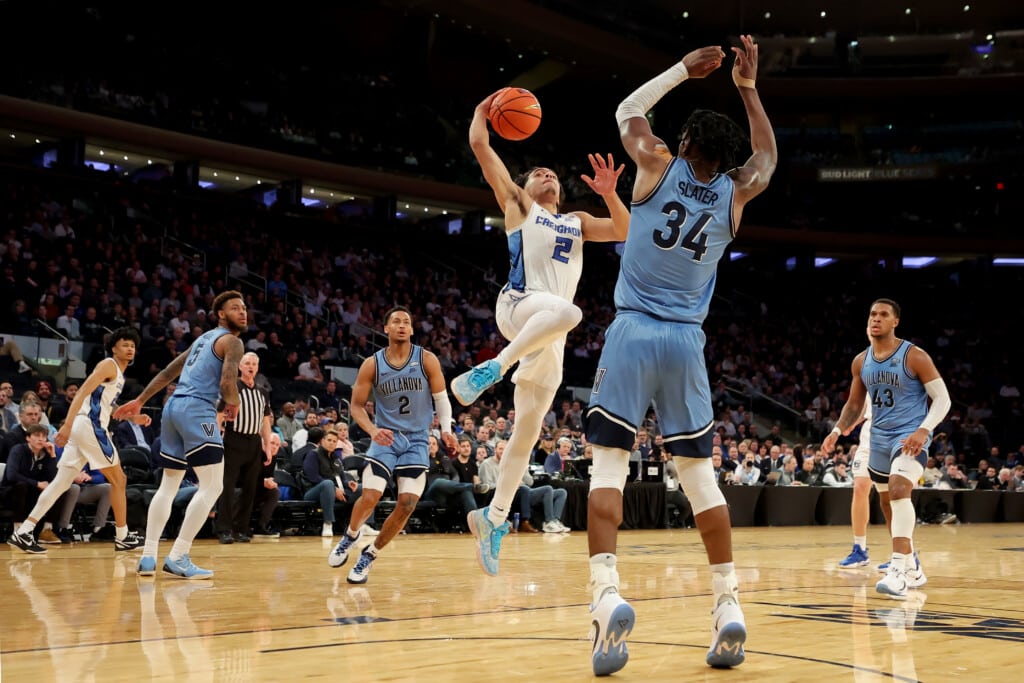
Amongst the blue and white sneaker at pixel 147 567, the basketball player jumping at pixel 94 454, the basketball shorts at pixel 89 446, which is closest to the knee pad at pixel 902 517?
the blue and white sneaker at pixel 147 567

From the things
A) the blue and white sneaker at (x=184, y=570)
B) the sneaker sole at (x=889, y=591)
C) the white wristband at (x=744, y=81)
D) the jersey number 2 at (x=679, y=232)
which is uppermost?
the white wristband at (x=744, y=81)

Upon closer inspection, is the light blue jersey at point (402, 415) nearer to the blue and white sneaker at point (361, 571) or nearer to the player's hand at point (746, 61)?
the blue and white sneaker at point (361, 571)

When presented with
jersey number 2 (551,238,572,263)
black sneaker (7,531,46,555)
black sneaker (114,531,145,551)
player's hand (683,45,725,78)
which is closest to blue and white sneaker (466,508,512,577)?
jersey number 2 (551,238,572,263)

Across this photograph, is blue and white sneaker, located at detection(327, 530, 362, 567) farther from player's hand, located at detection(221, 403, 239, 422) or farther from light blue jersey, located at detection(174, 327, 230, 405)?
light blue jersey, located at detection(174, 327, 230, 405)

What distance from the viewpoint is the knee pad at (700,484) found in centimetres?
438

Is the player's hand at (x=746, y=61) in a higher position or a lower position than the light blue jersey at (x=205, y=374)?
higher

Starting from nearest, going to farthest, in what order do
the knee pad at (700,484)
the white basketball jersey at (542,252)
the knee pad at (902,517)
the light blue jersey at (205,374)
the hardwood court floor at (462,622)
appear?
the hardwood court floor at (462,622)
the knee pad at (700,484)
the white basketball jersey at (542,252)
the knee pad at (902,517)
the light blue jersey at (205,374)

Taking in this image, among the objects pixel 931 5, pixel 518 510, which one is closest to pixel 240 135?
pixel 518 510

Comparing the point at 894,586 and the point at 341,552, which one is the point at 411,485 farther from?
the point at 894,586

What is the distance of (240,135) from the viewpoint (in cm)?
2503

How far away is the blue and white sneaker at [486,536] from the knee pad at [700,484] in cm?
229

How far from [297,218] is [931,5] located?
74.0ft

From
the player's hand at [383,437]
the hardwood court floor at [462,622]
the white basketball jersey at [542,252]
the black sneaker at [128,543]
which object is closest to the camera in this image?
the hardwood court floor at [462,622]

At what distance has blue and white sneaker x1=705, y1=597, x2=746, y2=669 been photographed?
13.2 feet
